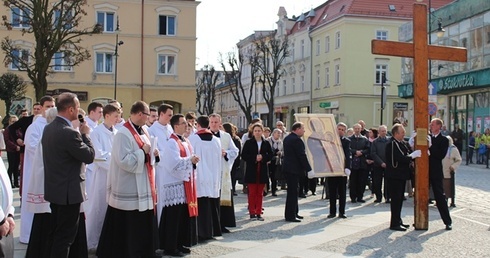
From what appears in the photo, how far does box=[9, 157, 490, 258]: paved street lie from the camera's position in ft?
28.3

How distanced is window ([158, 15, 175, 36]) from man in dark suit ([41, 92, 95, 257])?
4177cm

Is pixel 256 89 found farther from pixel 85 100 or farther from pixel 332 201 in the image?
pixel 332 201

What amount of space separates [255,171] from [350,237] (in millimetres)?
2832

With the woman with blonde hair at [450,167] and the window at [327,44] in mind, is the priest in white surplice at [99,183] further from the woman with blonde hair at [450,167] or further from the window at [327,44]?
the window at [327,44]

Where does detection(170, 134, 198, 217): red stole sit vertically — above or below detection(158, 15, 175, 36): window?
below

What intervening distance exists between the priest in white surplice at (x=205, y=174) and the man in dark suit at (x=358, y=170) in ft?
21.3

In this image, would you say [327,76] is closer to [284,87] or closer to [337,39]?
[337,39]

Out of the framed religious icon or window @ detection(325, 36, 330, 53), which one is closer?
the framed religious icon

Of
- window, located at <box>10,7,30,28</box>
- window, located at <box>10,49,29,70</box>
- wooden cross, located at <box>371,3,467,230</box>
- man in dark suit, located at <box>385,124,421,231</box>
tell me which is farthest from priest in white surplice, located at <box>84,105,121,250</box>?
window, located at <box>10,49,29,70</box>

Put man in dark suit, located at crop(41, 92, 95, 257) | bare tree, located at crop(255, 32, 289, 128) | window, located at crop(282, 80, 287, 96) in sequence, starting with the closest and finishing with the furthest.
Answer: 1. man in dark suit, located at crop(41, 92, 95, 257)
2. bare tree, located at crop(255, 32, 289, 128)
3. window, located at crop(282, 80, 287, 96)

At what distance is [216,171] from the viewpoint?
9.45 m

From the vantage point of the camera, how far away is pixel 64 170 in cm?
648

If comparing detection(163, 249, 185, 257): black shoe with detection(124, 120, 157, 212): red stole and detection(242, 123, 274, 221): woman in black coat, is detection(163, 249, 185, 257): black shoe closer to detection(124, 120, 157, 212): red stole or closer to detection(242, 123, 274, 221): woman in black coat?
detection(124, 120, 157, 212): red stole

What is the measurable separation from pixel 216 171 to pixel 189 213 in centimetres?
122
